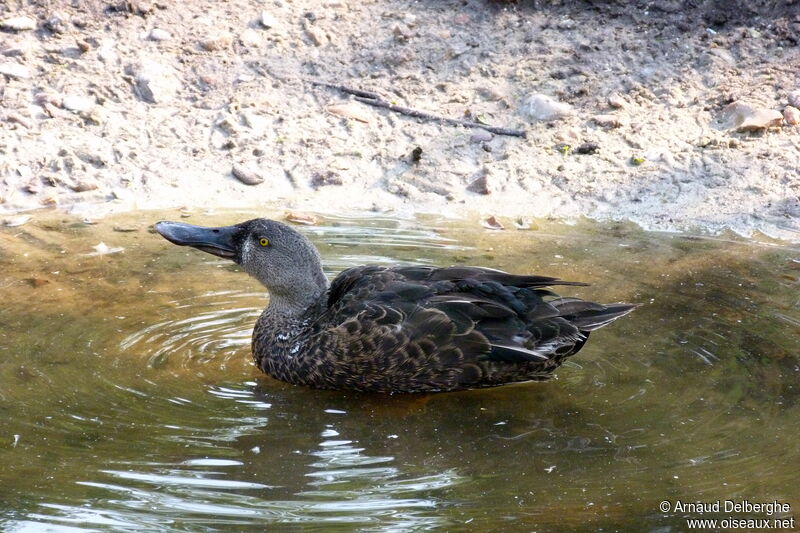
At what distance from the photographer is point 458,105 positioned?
9.40 m

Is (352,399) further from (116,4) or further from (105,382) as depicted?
(116,4)

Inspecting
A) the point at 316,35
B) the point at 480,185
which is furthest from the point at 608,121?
the point at 316,35

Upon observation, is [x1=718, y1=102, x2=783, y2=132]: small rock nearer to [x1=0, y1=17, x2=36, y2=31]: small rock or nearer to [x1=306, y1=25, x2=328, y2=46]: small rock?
[x1=306, y1=25, x2=328, y2=46]: small rock

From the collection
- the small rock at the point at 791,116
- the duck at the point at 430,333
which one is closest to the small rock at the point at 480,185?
the small rock at the point at 791,116

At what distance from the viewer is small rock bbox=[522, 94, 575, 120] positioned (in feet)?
30.1

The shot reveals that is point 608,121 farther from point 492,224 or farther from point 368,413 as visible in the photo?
point 368,413

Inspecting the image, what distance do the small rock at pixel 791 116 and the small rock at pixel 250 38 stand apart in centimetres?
465

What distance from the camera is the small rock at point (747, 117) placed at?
28.7ft

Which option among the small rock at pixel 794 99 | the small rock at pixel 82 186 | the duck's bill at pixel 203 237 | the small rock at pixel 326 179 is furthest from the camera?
the small rock at pixel 794 99

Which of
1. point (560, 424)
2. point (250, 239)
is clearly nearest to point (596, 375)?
point (560, 424)

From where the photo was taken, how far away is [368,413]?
5.35 meters

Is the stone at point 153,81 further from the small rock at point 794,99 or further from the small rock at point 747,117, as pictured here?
the small rock at point 794,99

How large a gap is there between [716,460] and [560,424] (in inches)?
30.9

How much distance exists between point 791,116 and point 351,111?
368cm
